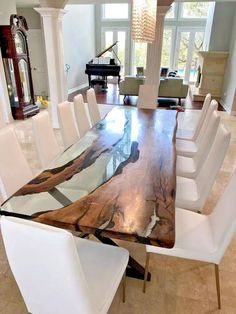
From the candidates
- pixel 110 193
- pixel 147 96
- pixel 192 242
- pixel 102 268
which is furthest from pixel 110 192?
pixel 147 96

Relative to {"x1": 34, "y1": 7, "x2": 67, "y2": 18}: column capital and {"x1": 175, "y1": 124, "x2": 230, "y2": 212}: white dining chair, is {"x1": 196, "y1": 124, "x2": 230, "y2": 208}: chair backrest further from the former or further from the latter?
{"x1": 34, "y1": 7, "x2": 67, "y2": 18}: column capital

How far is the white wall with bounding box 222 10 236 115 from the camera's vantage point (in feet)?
20.2

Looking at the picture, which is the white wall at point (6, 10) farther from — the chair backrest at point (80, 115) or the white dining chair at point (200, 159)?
the white dining chair at point (200, 159)

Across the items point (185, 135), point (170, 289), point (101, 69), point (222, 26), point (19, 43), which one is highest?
point (222, 26)

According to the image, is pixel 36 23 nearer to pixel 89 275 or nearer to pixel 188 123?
pixel 188 123

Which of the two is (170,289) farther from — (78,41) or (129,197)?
(78,41)

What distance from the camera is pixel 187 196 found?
1.97 m

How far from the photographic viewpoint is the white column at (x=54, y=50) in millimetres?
4102

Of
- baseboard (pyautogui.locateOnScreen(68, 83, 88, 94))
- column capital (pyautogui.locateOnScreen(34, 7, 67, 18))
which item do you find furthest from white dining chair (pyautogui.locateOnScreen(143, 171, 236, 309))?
baseboard (pyautogui.locateOnScreen(68, 83, 88, 94))

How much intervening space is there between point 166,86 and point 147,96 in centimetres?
301

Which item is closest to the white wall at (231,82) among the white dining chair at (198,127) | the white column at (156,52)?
the white column at (156,52)

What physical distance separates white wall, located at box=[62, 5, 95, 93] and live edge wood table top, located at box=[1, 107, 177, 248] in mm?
6858

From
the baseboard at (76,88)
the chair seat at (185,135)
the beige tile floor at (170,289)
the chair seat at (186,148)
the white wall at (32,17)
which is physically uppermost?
the white wall at (32,17)

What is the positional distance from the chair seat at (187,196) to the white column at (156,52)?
110 inches
